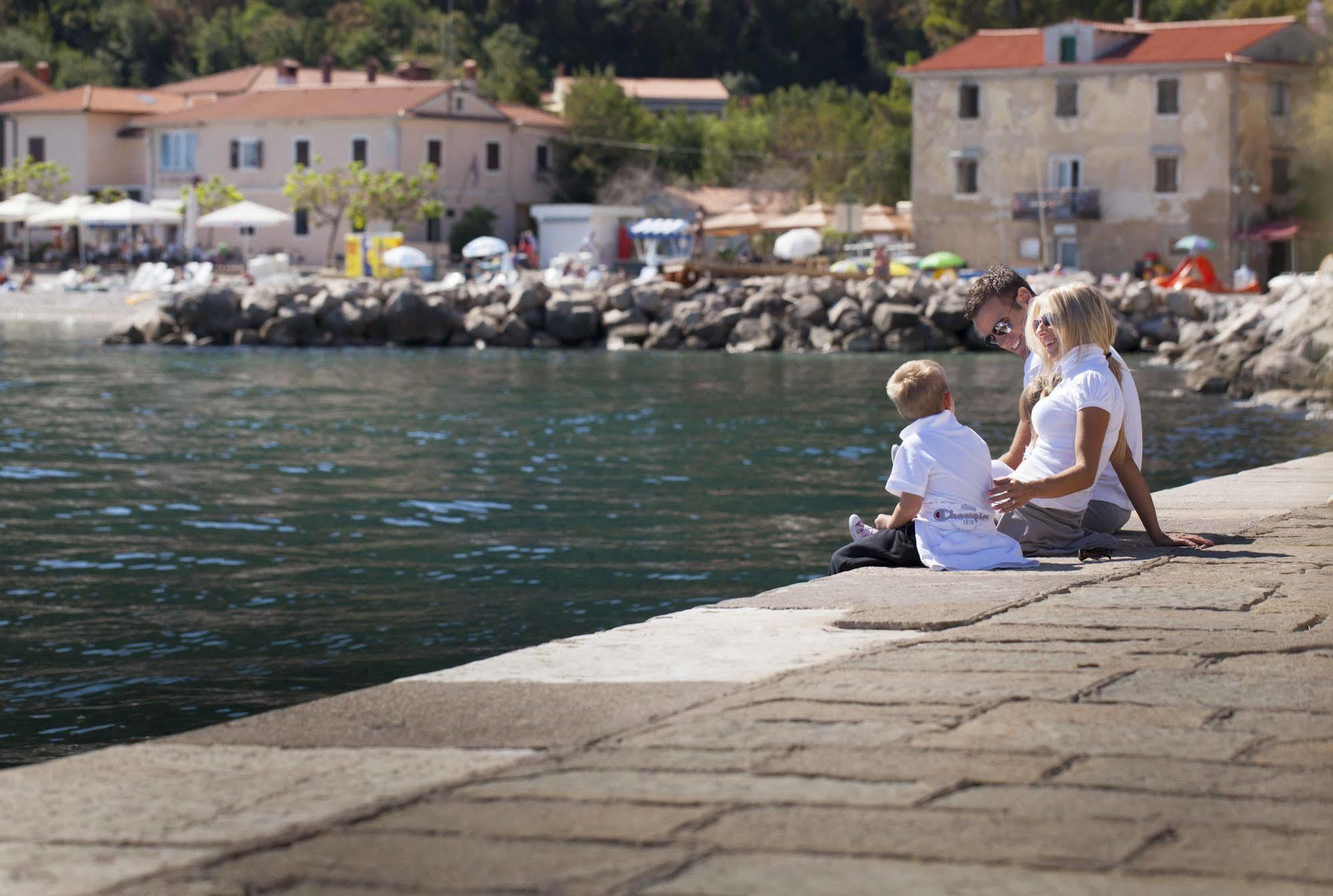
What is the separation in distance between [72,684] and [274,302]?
3580cm

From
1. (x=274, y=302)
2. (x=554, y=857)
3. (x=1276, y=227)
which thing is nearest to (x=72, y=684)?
(x=554, y=857)

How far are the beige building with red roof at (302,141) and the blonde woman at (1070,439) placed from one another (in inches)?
2183

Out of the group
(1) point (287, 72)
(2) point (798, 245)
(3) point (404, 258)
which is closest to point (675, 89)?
(1) point (287, 72)

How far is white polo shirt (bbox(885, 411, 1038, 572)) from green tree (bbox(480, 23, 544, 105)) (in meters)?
66.3

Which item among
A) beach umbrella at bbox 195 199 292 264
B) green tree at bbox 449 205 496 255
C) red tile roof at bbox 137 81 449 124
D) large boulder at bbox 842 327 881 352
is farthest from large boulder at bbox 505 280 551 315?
red tile roof at bbox 137 81 449 124

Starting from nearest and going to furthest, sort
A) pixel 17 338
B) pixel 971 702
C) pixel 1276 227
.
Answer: pixel 971 702 → pixel 17 338 → pixel 1276 227

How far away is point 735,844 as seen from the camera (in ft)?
11.0

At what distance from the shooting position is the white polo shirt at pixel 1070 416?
7191mm

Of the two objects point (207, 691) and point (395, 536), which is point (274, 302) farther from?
point (207, 691)

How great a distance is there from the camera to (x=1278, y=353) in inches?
1178

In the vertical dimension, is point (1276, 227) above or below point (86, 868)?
above

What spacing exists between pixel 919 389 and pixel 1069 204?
4674 cm

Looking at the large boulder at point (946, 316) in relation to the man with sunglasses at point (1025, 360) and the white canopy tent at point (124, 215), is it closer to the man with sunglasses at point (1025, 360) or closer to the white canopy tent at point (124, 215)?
the white canopy tent at point (124, 215)

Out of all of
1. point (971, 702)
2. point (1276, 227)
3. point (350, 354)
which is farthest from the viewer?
point (1276, 227)
